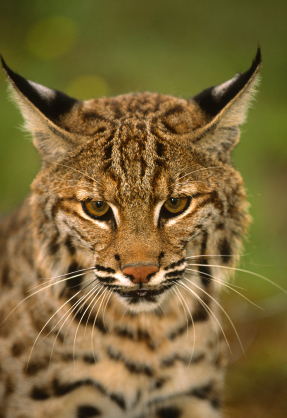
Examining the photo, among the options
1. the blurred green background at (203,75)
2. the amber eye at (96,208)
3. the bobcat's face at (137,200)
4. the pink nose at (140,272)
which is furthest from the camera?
the blurred green background at (203,75)

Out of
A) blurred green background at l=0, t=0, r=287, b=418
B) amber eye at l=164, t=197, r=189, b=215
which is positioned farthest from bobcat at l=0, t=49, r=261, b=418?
blurred green background at l=0, t=0, r=287, b=418

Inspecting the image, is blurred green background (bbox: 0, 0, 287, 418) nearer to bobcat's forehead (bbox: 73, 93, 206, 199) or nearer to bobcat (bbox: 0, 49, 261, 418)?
bobcat (bbox: 0, 49, 261, 418)

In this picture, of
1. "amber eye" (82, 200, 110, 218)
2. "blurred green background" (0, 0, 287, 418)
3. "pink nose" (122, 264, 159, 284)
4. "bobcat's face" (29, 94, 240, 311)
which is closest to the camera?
"pink nose" (122, 264, 159, 284)

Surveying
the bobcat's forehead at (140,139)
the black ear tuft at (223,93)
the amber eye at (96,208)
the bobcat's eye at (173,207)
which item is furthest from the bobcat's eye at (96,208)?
the black ear tuft at (223,93)

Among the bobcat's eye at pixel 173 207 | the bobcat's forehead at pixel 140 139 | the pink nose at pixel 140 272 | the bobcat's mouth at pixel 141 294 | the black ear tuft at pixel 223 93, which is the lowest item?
the bobcat's mouth at pixel 141 294

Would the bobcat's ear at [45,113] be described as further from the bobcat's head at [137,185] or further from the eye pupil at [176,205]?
the eye pupil at [176,205]

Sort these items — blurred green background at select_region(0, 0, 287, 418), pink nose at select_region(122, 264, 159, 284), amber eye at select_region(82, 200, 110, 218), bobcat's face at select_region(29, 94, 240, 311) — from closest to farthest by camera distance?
1. pink nose at select_region(122, 264, 159, 284)
2. bobcat's face at select_region(29, 94, 240, 311)
3. amber eye at select_region(82, 200, 110, 218)
4. blurred green background at select_region(0, 0, 287, 418)

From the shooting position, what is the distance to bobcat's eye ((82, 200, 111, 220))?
9.37 ft

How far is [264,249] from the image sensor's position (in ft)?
20.8

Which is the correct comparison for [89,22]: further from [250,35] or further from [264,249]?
[264,249]

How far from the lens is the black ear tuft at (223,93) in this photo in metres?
2.73

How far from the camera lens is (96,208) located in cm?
288

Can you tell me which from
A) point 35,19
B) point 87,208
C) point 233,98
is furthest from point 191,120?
point 35,19

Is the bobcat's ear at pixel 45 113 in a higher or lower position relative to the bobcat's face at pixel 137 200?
higher
